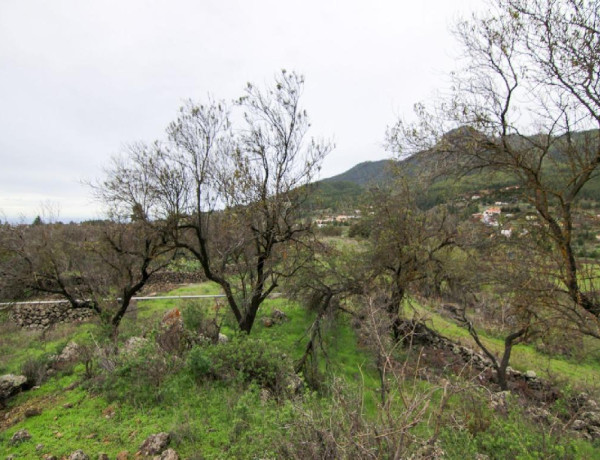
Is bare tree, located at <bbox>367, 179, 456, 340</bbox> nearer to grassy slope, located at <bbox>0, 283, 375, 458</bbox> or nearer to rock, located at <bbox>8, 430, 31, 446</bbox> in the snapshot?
grassy slope, located at <bbox>0, 283, 375, 458</bbox>

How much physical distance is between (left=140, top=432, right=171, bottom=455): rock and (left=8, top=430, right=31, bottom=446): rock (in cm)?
205

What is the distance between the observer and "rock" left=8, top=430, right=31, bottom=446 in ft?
14.9

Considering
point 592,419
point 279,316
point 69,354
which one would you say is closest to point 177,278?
point 279,316

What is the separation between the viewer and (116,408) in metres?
5.22

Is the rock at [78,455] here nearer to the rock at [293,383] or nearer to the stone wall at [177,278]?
the rock at [293,383]

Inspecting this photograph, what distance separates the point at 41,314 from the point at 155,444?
17638mm

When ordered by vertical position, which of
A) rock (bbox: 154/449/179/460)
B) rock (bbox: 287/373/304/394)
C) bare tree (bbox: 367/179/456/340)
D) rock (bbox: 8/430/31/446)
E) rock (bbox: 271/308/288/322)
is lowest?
rock (bbox: 271/308/288/322)

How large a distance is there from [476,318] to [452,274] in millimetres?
6958

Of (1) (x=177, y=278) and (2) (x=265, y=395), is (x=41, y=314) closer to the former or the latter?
(1) (x=177, y=278)

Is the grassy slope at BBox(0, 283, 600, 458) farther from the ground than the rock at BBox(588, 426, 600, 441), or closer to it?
farther from the ground

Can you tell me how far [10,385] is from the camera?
6.48 m

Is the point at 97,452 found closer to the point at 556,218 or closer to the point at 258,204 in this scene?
the point at 258,204

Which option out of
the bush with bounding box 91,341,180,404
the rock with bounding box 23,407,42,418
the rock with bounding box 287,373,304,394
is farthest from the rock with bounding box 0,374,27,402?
the rock with bounding box 287,373,304,394

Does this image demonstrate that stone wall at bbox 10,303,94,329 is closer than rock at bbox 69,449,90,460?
No
